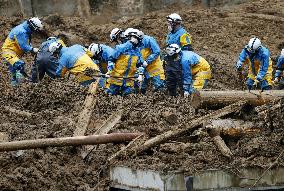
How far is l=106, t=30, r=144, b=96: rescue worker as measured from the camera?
50.2ft

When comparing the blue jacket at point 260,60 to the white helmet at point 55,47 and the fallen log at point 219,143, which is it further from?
the fallen log at point 219,143

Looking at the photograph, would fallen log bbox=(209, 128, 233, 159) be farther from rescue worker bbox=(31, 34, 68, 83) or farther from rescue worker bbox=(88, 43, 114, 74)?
rescue worker bbox=(31, 34, 68, 83)

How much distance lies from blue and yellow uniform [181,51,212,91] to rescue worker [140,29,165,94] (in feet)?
2.07

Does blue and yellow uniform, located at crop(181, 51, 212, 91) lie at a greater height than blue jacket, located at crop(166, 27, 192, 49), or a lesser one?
lesser

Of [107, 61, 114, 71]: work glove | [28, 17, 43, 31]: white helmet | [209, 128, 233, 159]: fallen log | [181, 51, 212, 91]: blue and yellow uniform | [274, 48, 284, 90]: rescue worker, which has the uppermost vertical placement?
[28, 17, 43, 31]: white helmet

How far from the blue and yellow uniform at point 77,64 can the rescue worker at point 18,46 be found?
53.6 inches

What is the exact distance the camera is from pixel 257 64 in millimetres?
16484

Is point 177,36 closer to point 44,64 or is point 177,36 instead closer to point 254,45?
point 254,45

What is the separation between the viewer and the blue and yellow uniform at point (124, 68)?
15297 mm

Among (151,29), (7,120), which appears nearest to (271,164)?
(7,120)

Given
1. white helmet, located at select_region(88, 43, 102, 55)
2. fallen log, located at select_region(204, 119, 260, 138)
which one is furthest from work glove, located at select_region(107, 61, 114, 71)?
fallen log, located at select_region(204, 119, 260, 138)

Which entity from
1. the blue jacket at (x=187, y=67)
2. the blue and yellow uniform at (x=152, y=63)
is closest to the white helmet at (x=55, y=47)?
the blue and yellow uniform at (x=152, y=63)

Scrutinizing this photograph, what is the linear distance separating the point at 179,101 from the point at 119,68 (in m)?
2.83

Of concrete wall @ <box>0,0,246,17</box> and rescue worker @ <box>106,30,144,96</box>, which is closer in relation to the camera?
rescue worker @ <box>106,30,144,96</box>
